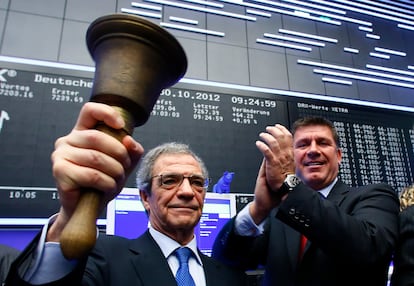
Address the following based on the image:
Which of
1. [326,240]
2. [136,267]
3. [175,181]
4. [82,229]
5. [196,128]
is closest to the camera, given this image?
[82,229]

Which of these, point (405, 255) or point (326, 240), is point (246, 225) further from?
point (405, 255)

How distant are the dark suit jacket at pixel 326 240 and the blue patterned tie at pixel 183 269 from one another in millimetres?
118

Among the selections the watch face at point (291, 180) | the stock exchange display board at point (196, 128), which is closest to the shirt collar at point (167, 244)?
the watch face at point (291, 180)

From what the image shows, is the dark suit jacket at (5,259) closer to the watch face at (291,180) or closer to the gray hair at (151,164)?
the gray hair at (151,164)

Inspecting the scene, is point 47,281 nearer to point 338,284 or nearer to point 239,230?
A: point 239,230

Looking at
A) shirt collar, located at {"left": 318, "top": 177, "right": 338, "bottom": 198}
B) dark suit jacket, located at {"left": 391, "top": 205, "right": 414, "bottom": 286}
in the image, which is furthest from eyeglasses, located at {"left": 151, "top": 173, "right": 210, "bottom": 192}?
dark suit jacket, located at {"left": 391, "top": 205, "right": 414, "bottom": 286}

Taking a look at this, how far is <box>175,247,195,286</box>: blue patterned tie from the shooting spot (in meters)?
0.90

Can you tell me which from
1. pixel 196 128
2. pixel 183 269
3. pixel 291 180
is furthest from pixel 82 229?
pixel 196 128

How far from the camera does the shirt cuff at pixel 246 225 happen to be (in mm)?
938

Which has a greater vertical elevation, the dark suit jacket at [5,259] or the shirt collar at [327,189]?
the shirt collar at [327,189]

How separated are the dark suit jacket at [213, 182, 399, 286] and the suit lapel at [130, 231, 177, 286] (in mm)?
201

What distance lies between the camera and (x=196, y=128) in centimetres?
204

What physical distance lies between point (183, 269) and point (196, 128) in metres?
1.19

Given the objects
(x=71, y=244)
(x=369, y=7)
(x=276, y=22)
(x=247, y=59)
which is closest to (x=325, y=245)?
(x=71, y=244)
